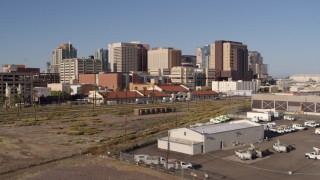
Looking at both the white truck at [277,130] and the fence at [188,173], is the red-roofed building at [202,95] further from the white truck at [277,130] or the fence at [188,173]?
the fence at [188,173]

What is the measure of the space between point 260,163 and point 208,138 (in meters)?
6.35

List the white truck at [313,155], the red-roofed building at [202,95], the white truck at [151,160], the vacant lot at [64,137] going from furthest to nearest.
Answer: the red-roofed building at [202,95] → the vacant lot at [64,137] → the white truck at [313,155] → the white truck at [151,160]

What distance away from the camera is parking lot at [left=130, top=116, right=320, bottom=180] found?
31359mm

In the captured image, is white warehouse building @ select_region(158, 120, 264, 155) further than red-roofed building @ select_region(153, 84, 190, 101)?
No

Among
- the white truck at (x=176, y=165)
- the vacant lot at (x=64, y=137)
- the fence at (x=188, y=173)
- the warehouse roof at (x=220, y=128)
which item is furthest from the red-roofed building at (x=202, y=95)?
the fence at (x=188, y=173)

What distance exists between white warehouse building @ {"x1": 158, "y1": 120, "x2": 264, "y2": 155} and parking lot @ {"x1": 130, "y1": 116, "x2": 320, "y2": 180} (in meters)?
0.83

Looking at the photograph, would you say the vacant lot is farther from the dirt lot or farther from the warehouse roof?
the warehouse roof

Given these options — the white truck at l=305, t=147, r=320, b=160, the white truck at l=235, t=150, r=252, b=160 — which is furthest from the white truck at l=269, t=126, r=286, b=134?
the white truck at l=235, t=150, r=252, b=160

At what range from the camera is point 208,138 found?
3956cm

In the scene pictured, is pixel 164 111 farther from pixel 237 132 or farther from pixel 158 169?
pixel 158 169

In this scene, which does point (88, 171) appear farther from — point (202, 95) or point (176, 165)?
point (202, 95)

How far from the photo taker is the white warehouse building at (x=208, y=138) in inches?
1533

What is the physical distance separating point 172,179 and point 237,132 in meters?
15.0

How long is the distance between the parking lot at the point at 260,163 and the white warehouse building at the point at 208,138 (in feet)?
2.72
